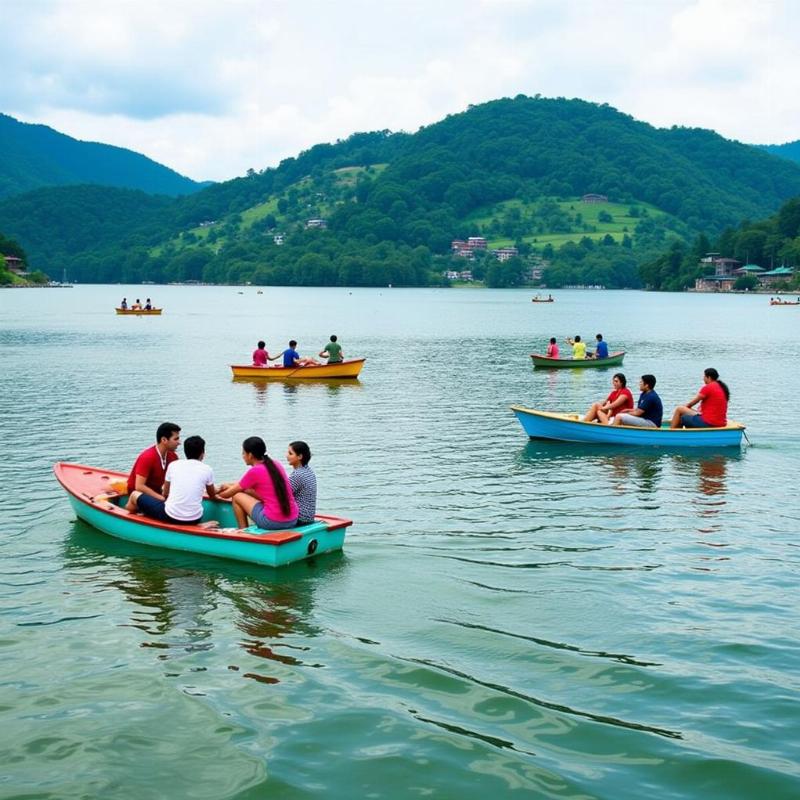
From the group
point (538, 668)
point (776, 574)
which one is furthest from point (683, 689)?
point (776, 574)

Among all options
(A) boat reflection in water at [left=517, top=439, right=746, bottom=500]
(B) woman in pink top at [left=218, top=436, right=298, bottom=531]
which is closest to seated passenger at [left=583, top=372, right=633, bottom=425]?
(A) boat reflection in water at [left=517, top=439, right=746, bottom=500]

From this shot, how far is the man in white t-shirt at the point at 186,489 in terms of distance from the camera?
14.3m

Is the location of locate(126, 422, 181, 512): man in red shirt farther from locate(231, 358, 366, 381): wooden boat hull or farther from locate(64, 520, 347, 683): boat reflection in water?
locate(231, 358, 366, 381): wooden boat hull

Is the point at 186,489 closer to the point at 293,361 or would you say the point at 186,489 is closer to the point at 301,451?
the point at 301,451

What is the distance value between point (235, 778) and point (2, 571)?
22.8 feet

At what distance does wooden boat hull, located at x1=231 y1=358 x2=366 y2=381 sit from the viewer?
39.0 meters

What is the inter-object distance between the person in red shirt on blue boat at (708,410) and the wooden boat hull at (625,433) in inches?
12.5

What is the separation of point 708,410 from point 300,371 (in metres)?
19.6

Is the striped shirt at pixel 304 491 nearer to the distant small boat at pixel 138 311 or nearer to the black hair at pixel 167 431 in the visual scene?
the black hair at pixel 167 431

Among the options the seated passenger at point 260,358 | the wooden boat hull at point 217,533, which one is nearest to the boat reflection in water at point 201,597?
the wooden boat hull at point 217,533

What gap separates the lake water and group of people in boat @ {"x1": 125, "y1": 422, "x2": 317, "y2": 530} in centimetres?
75

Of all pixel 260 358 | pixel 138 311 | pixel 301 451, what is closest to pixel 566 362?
pixel 260 358

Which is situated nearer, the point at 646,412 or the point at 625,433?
the point at 625,433

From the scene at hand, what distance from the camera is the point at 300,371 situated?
1539 inches
